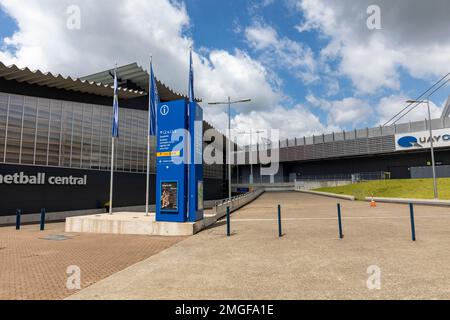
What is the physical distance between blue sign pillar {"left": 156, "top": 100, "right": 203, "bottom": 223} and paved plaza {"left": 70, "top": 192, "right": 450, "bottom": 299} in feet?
6.59

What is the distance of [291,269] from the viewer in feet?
22.0

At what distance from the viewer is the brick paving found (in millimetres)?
5660

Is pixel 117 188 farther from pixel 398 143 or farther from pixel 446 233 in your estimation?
pixel 398 143

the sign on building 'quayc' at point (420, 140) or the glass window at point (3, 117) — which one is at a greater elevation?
the sign on building 'quayc' at point (420, 140)

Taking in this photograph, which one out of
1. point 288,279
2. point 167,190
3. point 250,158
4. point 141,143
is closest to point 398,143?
point 250,158

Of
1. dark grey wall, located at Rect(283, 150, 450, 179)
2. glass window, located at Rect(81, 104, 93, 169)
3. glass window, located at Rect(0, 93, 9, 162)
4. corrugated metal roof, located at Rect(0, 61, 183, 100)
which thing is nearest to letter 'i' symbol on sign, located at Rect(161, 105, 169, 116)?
corrugated metal roof, located at Rect(0, 61, 183, 100)

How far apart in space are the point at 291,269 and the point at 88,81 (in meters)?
24.6

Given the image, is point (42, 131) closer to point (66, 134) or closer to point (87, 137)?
point (66, 134)

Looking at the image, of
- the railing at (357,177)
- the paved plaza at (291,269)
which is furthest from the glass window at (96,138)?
the railing at (357,177)

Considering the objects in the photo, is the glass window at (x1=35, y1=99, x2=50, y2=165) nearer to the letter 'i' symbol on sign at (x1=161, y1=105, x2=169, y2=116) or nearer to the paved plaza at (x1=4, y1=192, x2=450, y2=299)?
the paved plaza at (x1=4, y1=192, x2=450, y2=299)

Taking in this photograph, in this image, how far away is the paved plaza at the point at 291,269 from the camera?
17.0 feet

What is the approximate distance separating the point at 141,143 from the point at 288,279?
2570 centimetres

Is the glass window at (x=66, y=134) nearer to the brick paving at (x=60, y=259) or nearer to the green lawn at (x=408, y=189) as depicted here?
the brick paving at (x=60, y=259)

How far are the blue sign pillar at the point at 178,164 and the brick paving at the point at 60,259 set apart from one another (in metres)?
1.57
